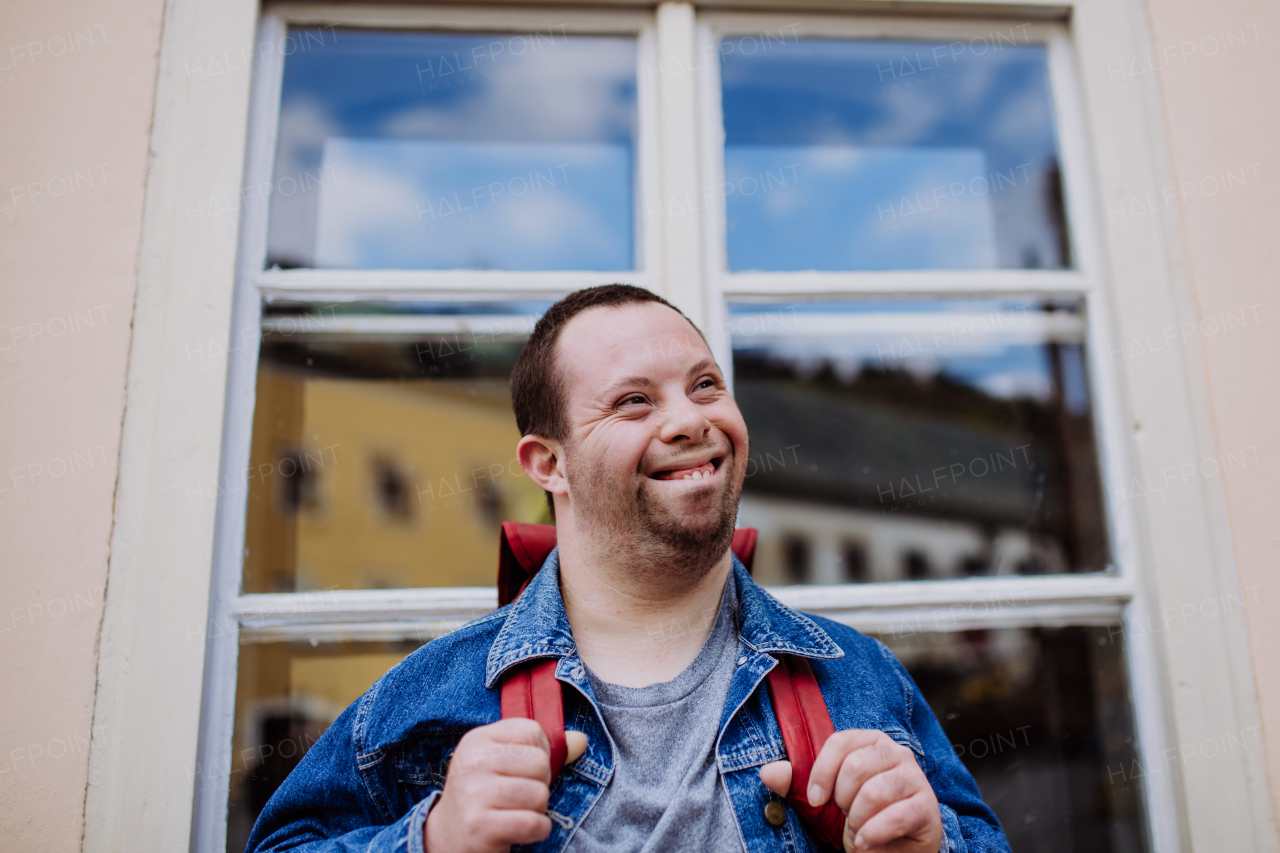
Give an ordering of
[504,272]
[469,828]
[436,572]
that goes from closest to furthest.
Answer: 1. [469,828]
2. [504,272]
3. [436,572]

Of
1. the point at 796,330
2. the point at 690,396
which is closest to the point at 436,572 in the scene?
the point at 796,330

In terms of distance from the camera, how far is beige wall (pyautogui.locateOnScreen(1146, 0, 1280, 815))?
1704 mm

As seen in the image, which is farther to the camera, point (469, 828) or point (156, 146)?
point (156, 146)

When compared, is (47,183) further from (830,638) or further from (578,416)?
(830,638)

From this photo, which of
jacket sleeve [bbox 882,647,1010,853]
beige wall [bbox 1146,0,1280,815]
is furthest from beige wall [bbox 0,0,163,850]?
beige wall [bbox 1146,0,1280,815]

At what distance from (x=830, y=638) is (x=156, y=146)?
169 cm

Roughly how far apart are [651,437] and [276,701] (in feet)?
3.84

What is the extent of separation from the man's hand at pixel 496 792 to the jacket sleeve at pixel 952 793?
0.60 m

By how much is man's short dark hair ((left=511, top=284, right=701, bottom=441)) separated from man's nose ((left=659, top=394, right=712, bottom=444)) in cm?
20

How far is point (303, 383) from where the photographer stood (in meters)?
1.95

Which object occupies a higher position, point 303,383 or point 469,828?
point 303,383

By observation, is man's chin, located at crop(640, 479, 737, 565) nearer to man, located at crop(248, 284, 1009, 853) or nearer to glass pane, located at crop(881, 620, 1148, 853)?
man, located at crop(248, 284, 1009, 853)

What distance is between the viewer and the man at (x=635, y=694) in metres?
1.09

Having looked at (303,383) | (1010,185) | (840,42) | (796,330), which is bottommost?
(303,383)
